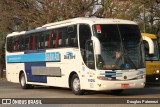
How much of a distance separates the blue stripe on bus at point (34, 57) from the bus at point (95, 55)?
51 mm

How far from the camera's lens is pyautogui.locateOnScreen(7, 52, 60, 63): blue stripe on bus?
69.8ft

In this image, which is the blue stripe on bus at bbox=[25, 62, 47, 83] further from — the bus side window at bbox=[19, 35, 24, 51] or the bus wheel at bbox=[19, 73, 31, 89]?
the bus side window at bbox=[19, 35, 24, 51]

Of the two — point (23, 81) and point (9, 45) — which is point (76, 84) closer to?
point (23, 81)

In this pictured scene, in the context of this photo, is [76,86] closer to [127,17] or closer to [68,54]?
[68,54]

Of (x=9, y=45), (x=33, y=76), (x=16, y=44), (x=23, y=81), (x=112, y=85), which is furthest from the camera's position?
(x=9, y=45)

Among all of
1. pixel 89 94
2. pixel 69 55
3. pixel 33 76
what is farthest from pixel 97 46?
pixel 33 76

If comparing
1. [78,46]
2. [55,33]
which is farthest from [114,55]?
[55,33]

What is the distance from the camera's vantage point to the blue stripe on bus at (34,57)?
21.3 metres

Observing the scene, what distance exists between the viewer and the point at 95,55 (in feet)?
58.3

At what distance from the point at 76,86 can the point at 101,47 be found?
243 cm

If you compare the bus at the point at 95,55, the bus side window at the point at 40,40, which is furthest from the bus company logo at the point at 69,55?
the bus side window at the point at 40,40

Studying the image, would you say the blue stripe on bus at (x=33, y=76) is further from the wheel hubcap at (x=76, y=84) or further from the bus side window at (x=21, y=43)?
the wheel hubcap at (x=76, y=84)

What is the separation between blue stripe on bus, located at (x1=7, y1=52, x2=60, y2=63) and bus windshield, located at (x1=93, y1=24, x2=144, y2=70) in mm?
3555

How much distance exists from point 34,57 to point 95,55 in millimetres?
6486
